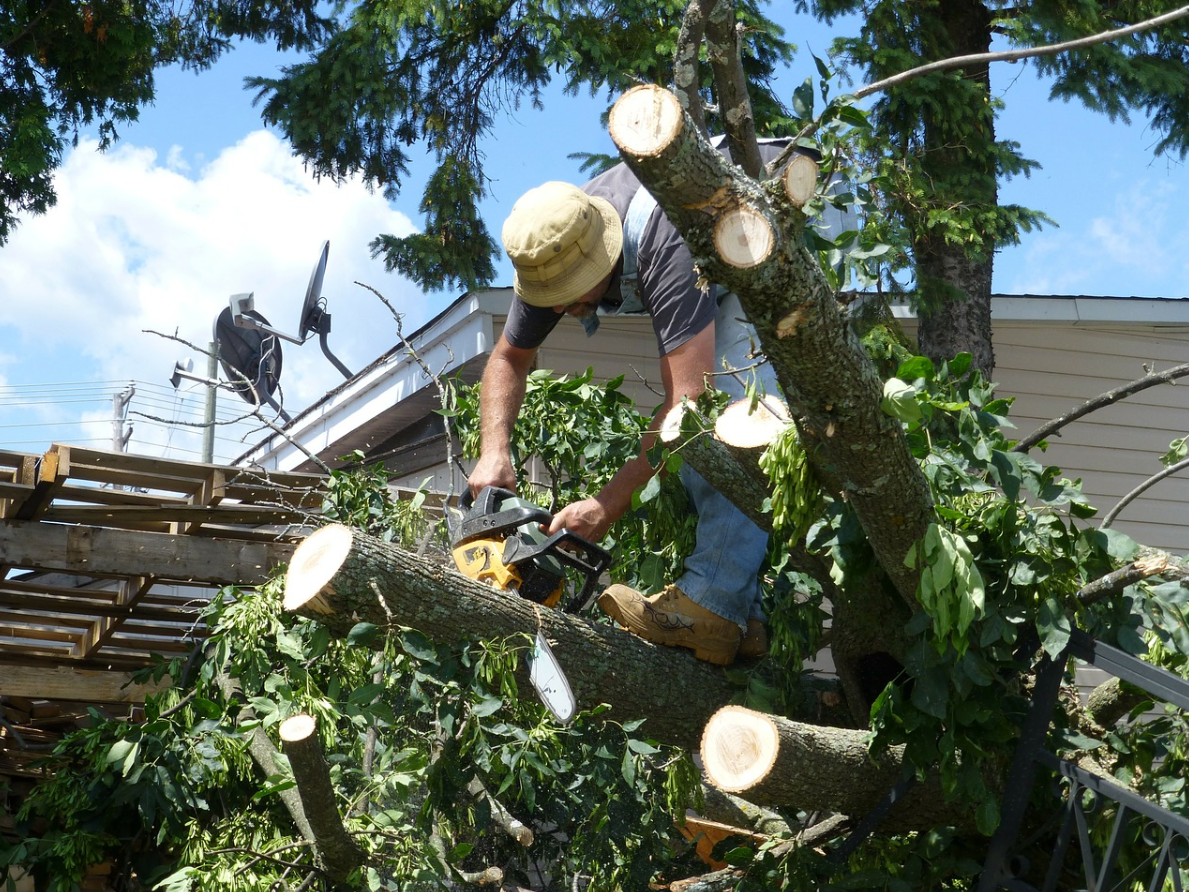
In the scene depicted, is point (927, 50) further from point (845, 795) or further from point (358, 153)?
point (845, 795)

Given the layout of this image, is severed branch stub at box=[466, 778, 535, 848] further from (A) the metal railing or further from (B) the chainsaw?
(A) the metal railing

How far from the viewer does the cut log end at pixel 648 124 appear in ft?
6.30

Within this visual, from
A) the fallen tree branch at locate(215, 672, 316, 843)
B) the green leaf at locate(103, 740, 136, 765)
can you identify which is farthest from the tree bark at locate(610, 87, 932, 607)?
the green leaf at locate(103, 740, 136, 765)

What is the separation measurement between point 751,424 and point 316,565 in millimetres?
1095

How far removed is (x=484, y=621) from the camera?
280 cm

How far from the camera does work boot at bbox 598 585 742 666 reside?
327 cm

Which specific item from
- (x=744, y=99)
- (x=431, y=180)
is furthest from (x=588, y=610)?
(x=431, y=180)

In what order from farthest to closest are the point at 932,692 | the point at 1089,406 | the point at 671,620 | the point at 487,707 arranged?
the point at 671,620 → the point at 1089,406 → the point at 487,707 → the point at 932,692

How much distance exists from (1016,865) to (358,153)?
709 cm

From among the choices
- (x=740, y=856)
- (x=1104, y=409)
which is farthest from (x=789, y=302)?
(x=1104, y=409)

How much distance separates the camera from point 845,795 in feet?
10.1

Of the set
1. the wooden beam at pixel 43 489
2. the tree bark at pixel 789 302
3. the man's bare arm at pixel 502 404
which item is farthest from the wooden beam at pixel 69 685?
the tree bark at pixel 789 302

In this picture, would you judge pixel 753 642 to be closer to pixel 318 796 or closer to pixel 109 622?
pixel 318 796

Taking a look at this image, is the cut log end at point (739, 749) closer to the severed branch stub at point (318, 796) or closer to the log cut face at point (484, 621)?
the log cut face at point (484, 621)
